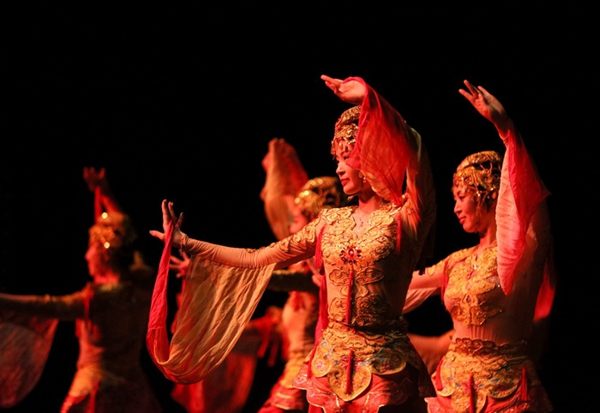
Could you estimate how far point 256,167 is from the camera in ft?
20.4

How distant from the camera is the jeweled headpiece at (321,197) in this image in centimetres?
486

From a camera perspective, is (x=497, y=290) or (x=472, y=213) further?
(x=472, y=213)

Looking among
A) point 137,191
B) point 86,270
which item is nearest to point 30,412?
point 86,270

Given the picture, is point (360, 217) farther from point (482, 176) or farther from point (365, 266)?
point (482, 176)

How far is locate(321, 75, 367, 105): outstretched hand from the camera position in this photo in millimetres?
3395

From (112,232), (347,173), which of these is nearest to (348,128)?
(347,173)

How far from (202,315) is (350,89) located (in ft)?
3.22

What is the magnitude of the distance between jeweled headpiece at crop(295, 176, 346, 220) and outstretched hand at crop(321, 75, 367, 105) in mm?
1432

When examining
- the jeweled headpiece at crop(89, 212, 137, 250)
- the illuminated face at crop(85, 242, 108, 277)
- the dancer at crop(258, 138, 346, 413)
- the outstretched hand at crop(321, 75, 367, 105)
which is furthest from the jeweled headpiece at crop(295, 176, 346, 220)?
the outstretched hand at crop(321, 75, 367, 105)

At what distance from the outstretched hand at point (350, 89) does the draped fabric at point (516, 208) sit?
1.74 feet

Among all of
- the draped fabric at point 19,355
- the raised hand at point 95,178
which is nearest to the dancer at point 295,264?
the raised hand at point 95,178

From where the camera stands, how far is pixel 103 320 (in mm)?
5254

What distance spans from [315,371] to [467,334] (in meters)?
0.82

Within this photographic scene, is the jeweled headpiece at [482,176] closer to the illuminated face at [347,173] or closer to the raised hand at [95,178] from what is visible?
the illuminated face at [347,173]
